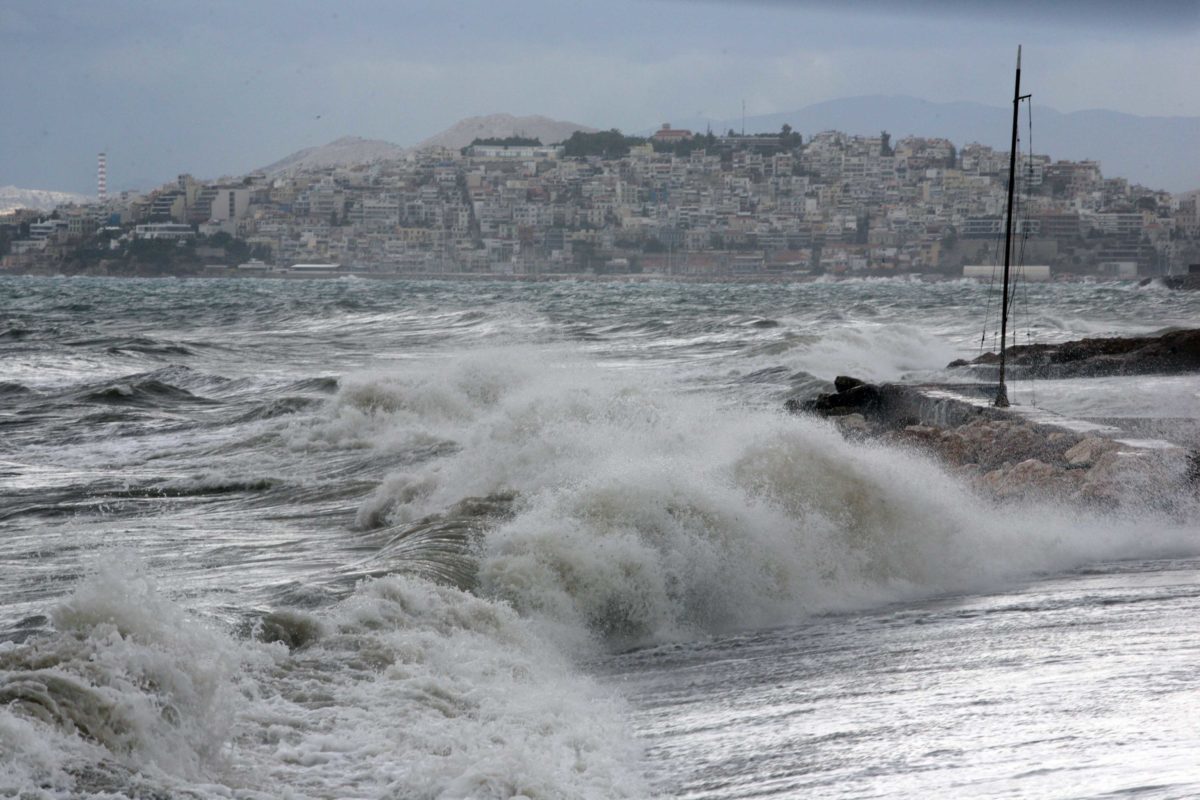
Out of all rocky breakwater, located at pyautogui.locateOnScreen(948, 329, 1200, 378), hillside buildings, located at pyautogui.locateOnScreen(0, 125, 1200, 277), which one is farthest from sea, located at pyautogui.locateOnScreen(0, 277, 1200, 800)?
hillside buildings, located at pyautogui.locateOnScreen(0, 125, 1200, 277)

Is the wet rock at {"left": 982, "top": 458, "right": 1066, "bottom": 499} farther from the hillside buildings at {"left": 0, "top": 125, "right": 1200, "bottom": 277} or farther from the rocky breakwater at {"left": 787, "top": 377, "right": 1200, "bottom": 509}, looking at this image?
the hillside buildings at {"left": 0, "top": 125, "right": 1200, "bottom": 277}

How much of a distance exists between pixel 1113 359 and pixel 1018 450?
892 centimetres

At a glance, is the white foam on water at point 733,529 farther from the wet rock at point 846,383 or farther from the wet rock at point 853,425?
the wet rock at point 846,383

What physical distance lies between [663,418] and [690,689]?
5768mm

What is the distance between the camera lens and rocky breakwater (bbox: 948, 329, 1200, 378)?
1775 centimetres

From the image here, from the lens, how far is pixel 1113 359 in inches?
733

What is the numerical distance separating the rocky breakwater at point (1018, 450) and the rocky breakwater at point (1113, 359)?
403 cm

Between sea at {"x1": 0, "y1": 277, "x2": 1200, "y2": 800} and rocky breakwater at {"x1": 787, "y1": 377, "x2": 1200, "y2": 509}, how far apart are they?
0.80 feet

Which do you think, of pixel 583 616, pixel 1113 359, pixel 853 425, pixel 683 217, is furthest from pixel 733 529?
pixel 683 217

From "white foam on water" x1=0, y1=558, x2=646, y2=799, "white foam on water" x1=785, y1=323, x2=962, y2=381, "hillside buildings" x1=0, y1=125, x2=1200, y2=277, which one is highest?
"hillside buildings" x1=0, y1=125, x2=1200, y2=277

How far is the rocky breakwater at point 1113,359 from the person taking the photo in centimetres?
1775

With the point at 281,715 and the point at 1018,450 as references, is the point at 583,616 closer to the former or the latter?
the point at 281,715

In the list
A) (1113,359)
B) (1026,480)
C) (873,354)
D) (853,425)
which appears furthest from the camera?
(873,354)

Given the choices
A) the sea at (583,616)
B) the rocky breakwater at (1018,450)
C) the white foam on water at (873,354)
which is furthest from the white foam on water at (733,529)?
the white foam on water at (873,354)
